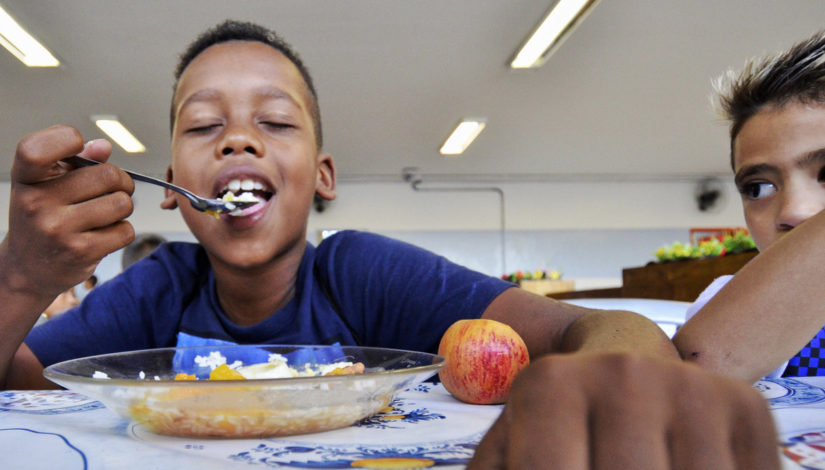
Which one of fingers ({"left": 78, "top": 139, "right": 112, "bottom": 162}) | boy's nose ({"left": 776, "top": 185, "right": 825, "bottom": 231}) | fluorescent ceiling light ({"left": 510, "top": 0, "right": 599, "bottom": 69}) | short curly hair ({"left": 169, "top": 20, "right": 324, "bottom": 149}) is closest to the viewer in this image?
fingers ({"left": 78, "top": 139, "right": 112, "bottom": 162})

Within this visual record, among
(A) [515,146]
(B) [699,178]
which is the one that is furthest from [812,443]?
(B) [699,178]

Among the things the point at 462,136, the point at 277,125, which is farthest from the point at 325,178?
the point at 462,136

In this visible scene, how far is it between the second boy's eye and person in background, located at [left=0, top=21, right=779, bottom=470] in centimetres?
43

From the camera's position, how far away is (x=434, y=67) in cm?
436

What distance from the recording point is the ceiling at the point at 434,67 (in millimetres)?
3490

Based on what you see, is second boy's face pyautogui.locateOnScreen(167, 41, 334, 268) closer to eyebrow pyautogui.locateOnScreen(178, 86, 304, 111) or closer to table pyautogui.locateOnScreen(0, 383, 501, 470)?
eyebrow pyautogui.locateOnScreen(178, 86, 304, 111)

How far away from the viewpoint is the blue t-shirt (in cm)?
93

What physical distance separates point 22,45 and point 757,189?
4.13 meters

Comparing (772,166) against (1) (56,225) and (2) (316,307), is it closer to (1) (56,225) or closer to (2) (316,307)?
(2) (316,307)

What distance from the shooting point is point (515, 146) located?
21.3ft

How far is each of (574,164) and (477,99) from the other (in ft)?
9.23

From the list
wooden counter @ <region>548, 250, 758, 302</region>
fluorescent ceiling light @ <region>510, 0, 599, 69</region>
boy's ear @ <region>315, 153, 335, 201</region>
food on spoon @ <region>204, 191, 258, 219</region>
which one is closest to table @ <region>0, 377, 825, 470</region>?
food on spoon @ <region>204, 191, 258, 219</region>

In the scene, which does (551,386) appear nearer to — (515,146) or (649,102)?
(649,102)

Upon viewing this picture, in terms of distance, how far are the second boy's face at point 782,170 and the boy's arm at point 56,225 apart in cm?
90
